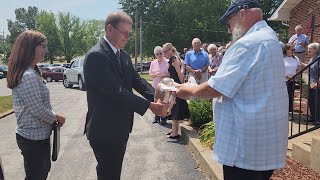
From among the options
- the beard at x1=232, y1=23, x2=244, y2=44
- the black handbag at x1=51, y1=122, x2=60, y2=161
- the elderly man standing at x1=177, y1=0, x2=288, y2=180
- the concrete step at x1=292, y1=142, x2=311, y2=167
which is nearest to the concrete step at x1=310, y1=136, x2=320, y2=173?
the concrete step at x1=292, y1=142, x2=311, y2=167

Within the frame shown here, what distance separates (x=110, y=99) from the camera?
11.1 ft

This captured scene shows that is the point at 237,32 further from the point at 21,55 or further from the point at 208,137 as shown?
the point at 208,137

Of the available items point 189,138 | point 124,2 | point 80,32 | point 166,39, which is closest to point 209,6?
point 166,39

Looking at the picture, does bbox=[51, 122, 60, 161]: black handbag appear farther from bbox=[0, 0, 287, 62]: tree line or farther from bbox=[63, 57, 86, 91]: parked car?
bbox=[0, 0, 287, 62]: tree line

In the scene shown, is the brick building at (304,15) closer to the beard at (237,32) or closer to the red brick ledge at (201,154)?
the red brick ledge at (201,154)

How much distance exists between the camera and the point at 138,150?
7398 millimetres

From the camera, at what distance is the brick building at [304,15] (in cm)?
1639

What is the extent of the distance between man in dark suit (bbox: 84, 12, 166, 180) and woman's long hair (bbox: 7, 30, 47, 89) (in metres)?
0.61

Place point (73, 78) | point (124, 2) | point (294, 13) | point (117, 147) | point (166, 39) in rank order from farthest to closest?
point (124, 2)
point (166, 39)
point (73, 78)
point (294, 13)
point (117, 147)

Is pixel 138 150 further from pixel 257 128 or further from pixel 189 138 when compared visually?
pixel 257 128

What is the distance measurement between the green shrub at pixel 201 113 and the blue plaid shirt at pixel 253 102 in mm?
5419

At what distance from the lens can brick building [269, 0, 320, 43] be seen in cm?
1639

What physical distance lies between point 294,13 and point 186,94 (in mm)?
17558

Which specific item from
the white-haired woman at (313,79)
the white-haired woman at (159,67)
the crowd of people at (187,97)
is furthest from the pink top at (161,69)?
the crowd of people at (187,97)
